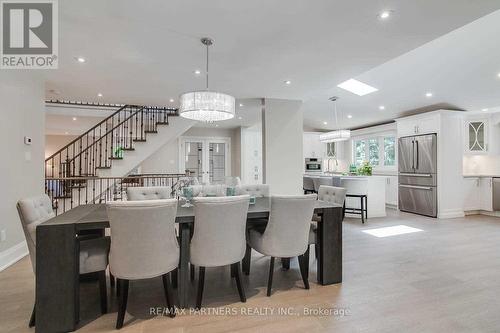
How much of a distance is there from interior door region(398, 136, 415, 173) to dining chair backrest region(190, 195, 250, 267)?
570 cm

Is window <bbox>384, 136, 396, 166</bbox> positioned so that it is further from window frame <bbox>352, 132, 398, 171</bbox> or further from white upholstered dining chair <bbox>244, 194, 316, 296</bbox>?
white upholstered dining chair <bbox>244, 194, 316, 296</bbox>

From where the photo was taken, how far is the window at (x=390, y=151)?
7.43 metres

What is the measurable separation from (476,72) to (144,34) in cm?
534

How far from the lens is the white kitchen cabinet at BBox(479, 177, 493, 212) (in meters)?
6.05

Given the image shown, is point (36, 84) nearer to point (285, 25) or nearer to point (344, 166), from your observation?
point (285, 25)

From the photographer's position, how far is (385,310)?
2168 millimetres

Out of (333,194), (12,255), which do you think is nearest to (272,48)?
(333,194)

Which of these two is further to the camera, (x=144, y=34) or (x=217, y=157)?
(x=217, y=157)

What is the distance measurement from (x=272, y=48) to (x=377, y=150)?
6.29 meters

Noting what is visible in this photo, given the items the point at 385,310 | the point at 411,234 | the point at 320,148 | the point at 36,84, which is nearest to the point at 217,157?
the point at 320,148

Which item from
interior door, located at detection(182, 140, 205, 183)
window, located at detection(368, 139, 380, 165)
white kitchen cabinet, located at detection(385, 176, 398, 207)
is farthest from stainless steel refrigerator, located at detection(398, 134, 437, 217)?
interior door, located at detection(182, 140, 205, 183)

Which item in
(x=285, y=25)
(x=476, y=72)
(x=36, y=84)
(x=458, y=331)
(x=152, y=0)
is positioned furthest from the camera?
(x=476, y=72)

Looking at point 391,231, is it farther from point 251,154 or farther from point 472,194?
point 251,154

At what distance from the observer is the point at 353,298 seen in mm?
2369
